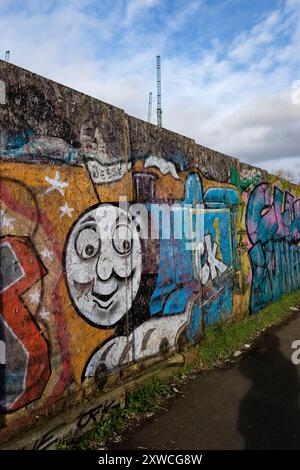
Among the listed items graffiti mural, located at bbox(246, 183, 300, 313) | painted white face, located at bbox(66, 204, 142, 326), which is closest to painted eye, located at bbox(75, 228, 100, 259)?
painted white face, located at bbox(66, 204, 142, 326)

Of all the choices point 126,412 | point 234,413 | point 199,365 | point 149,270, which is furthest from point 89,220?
point 199,365

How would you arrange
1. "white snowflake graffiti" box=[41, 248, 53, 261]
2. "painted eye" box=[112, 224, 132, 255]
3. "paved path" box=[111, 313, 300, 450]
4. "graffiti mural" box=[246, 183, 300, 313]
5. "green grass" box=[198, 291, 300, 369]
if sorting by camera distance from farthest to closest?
"graffiti mural" box=[246, 183, 300, 313] < "green grass" box=[198, 291, 300, 369] < "painted eye" box=[112, 224, 132, 255] < "paved path" box=[111, 313, 300, 450] < "white snowflake graffiti" box=[41, 248, 53, 261]

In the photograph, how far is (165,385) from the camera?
13.9ft

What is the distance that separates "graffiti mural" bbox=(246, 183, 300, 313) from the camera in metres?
7.30

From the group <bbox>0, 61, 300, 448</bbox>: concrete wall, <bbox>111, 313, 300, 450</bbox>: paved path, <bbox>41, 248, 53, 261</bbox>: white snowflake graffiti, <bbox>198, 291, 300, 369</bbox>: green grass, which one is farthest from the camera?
<bbox>198, 291, 300, 369</bbox>: green grass

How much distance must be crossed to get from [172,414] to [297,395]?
133cm

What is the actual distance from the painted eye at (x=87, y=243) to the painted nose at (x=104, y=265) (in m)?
0.09

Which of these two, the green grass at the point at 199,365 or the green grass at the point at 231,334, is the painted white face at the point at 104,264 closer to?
the green grass at the point at 199,365

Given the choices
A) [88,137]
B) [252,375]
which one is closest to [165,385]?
[252,375]

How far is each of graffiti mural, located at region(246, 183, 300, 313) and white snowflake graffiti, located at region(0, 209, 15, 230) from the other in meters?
4.95

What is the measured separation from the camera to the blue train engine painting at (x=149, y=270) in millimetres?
3535

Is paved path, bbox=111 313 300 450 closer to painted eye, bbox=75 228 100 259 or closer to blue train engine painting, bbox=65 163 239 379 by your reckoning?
blue train engine painting, bbox=65 163 239 379

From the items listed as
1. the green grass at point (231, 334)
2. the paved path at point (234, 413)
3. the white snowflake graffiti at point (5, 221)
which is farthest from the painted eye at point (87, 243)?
the green grass at point (231, 334)
